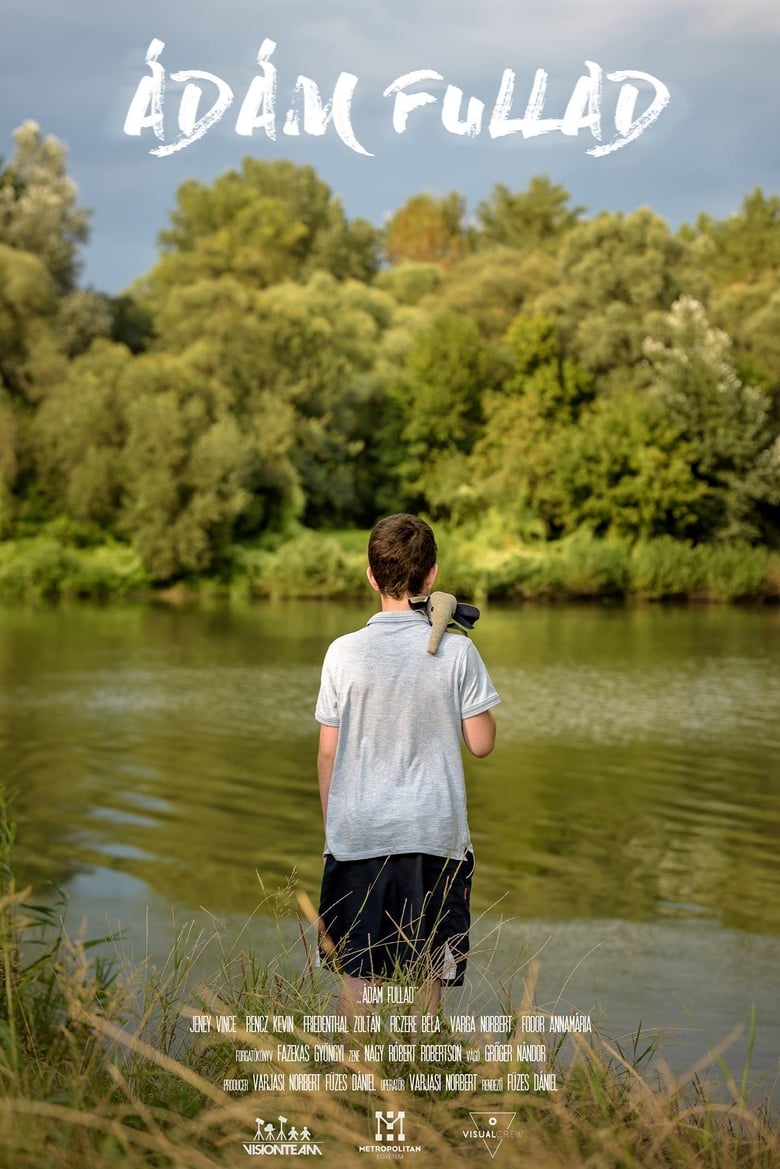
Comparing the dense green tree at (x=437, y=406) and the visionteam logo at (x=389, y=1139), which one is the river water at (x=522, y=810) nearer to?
the visionteam logo at (x=389, y=1139)

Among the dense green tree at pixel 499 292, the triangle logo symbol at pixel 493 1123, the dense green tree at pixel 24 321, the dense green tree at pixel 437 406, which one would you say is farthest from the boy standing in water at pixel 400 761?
the dense green tree at pixel 499 292

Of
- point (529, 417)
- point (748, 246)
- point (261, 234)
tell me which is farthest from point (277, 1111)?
point (748, 246)

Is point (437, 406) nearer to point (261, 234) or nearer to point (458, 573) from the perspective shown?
point (458, 573)

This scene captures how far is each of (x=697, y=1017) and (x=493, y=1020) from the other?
106 inches

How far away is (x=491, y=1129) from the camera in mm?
2430

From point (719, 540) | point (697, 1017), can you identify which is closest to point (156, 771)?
point (697, 1017)

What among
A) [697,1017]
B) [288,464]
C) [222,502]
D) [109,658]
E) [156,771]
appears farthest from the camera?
[288,464]

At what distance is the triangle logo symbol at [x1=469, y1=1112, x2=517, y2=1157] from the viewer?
7.77 feet

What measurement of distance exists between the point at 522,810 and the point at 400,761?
6970mm

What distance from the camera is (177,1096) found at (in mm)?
2545

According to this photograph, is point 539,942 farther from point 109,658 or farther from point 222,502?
point 222,502

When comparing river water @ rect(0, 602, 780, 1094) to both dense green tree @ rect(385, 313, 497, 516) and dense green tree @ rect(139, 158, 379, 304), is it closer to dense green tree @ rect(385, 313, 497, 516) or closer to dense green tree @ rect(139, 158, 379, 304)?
dense green tree @ rect(385, 313, 497, 516)

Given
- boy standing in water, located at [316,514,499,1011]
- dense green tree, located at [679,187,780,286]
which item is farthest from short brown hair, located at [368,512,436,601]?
dense green tree, located at [679,187,780,286]

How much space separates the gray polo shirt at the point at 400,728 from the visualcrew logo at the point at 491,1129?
2.07ft
